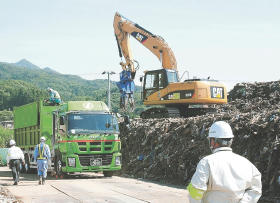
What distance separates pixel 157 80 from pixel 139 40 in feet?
18.8

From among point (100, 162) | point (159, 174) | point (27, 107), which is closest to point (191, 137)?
point (159, 174)

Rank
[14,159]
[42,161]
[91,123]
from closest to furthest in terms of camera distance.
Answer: [42,161]
[14,159]
[91,123]

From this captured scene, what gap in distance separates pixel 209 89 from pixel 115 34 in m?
10.2

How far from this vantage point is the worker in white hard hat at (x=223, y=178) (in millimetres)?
4617

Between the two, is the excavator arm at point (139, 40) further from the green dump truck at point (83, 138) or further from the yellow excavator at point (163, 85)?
the green dump truck at point (83, 138)

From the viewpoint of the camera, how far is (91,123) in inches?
781

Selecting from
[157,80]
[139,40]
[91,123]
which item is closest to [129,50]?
[139,40]

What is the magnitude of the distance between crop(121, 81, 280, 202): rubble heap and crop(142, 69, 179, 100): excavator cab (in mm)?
2323

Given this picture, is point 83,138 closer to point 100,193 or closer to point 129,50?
point 100,193

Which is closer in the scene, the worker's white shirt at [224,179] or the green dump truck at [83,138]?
the worker's white shirt at [224,179]

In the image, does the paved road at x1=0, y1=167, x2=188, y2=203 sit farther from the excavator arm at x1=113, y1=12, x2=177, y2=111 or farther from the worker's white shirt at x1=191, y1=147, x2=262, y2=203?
the excavator arm at x1=113, y1=12, x2=177, y2=111

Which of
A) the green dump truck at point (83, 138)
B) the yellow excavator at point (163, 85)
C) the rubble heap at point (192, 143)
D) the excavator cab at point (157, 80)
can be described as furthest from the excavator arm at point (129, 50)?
the green dump truck at point (83, 138)

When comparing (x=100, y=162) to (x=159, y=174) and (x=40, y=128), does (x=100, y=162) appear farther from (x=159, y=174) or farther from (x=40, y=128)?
(x=40, y=128)

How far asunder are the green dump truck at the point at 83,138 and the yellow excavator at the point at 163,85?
635 centimetres
